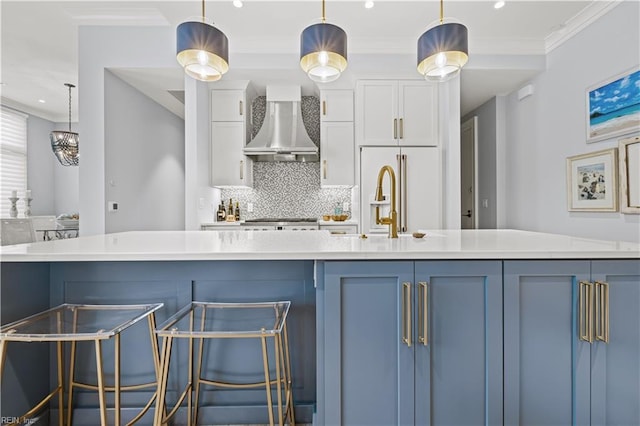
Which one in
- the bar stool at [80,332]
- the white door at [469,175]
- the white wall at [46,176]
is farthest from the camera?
the white wall at [46,176]

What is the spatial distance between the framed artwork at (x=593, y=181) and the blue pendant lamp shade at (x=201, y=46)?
3210 millimetres

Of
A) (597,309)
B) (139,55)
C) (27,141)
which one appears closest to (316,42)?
(597,309)

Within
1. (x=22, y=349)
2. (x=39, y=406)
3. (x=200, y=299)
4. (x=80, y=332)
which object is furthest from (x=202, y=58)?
(x=39, y=406)

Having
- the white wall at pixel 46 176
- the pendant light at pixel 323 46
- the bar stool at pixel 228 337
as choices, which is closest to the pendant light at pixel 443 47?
the pendant light at pixel 323 46

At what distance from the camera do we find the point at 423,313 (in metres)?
1.29

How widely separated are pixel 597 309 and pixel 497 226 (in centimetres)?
341

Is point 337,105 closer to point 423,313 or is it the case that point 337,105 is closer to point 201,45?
point 201,45

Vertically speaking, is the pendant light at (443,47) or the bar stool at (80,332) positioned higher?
the pendant light at (443,47)

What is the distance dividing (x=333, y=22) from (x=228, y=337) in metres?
3.13

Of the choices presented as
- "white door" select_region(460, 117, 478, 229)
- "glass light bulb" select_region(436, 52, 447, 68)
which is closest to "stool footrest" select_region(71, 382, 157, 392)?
"glass light bulb" select_region(436, 52, 447, 68)

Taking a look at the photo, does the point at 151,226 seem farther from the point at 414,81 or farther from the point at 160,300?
the point at 414,81

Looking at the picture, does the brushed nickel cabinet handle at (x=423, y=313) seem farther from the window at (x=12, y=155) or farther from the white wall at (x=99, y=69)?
the window at (x=12, y=155)

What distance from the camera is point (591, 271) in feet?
4.22

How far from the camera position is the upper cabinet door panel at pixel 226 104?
399 cm
